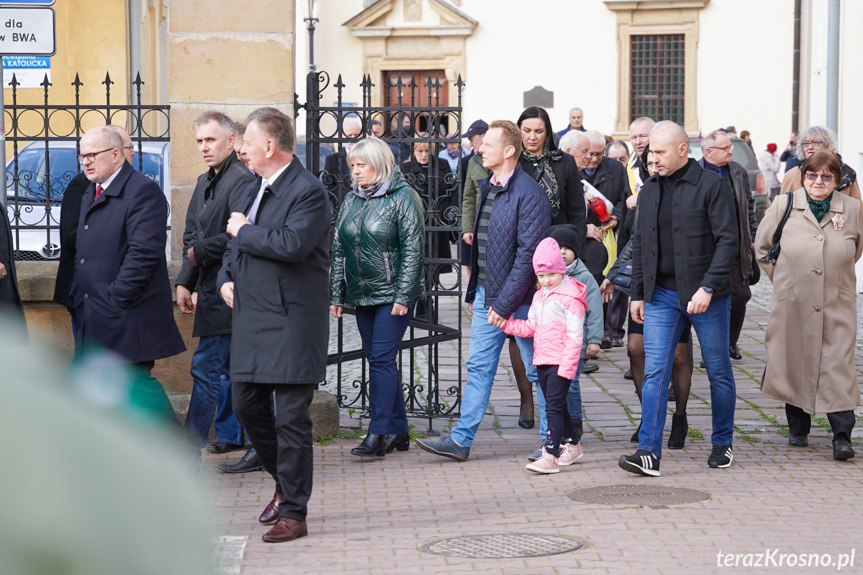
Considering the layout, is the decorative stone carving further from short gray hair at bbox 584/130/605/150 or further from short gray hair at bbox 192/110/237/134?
short gray hair at bbox 192/110/237/134

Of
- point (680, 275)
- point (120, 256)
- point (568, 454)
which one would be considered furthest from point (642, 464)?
point (120, 256)

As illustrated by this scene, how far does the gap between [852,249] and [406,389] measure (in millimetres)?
3370

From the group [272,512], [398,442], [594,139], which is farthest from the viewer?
[594,139]

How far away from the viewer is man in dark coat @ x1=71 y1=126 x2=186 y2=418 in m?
6.02

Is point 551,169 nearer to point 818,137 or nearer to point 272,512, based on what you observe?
point 818,137

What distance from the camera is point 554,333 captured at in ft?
21.3

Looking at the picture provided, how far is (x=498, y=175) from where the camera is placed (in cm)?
682

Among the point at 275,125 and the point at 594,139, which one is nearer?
the point at 275,125

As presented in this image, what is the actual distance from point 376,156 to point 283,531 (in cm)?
245

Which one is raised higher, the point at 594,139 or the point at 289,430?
the point at 594,139

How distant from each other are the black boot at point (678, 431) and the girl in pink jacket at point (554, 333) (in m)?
1.02

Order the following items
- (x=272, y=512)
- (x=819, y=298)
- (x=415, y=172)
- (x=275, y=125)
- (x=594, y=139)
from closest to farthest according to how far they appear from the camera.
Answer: (x=275, y=125)
(x=272, y=512)
(x=819, y=298)
(x=415, y=172)
(x=594, y=139)

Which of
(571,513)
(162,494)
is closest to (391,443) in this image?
(571,513)

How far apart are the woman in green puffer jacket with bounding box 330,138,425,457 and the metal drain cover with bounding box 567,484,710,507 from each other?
54.5 inches
